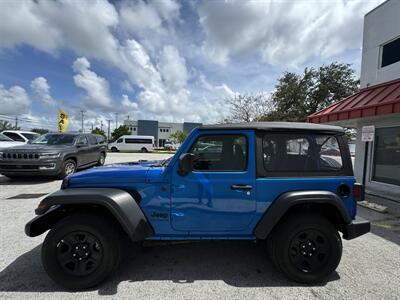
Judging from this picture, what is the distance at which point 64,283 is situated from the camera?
94.2 inches

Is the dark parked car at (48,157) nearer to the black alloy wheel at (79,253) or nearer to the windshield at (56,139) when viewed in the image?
the windshield at (56,139)

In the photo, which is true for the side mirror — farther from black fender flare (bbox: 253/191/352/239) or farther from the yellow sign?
the yellow sign

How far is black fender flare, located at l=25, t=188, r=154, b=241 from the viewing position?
2.39 m

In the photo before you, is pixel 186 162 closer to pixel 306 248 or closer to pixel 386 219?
pixel 306 248

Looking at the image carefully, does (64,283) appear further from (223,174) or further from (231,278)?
(223,174)

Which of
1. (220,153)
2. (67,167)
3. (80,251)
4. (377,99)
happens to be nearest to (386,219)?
(377,99)

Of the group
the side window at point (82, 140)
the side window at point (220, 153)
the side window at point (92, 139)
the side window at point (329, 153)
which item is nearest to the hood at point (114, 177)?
the side window at point (220, 153)

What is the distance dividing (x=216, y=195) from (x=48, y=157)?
6829 millimetres

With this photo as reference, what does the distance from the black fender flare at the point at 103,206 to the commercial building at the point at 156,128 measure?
63595mm

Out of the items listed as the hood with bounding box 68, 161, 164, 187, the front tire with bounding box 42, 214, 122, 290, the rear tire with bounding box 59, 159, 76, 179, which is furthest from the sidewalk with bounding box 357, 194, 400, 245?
the rear tire with bounding box 59, 159, 76, 179

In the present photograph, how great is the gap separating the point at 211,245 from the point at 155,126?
68.6 metres

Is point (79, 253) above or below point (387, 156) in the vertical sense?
below

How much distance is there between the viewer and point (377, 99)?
21.0ft

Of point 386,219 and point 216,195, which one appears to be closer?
point 216,195
